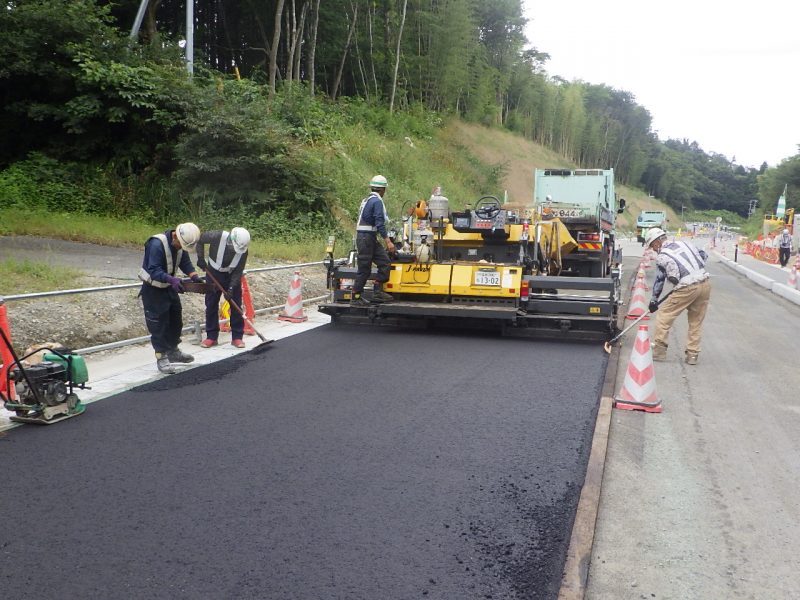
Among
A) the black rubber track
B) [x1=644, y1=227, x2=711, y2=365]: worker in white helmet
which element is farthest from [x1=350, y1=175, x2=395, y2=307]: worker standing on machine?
[x1=644, y1=227, x2=711, y2=365]: worker in white helmet

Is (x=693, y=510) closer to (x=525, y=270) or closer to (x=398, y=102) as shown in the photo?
(x=525, y=270)

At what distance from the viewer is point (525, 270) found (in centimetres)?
881

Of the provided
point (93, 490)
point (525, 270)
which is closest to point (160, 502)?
point (93, 490)

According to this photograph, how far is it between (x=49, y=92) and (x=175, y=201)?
450cm

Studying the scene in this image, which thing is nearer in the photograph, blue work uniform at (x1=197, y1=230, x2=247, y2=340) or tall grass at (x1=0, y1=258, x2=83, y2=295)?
blue work uniform at (x1=197, y1=230, x2=247, y2=340)

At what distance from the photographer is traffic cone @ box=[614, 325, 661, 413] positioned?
5.68m

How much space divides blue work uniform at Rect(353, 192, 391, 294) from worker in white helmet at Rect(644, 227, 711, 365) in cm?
318

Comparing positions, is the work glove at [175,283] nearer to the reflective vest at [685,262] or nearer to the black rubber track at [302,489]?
the black rubber track at [302,489]

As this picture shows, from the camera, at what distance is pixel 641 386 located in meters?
5.71

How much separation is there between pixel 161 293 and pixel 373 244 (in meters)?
2.97

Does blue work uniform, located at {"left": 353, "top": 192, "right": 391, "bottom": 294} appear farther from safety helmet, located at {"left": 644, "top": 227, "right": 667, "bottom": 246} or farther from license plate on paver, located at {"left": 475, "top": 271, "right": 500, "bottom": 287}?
safety helmet, located at {"left": 644, "top": 227, "right": 667, "bottom": 246}

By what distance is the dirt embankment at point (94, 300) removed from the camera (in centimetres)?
707

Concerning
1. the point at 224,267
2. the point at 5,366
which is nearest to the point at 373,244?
the point at 224,267

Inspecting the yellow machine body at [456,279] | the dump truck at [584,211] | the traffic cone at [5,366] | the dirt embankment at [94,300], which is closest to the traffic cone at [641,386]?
the yellow machine body at [456,279]
